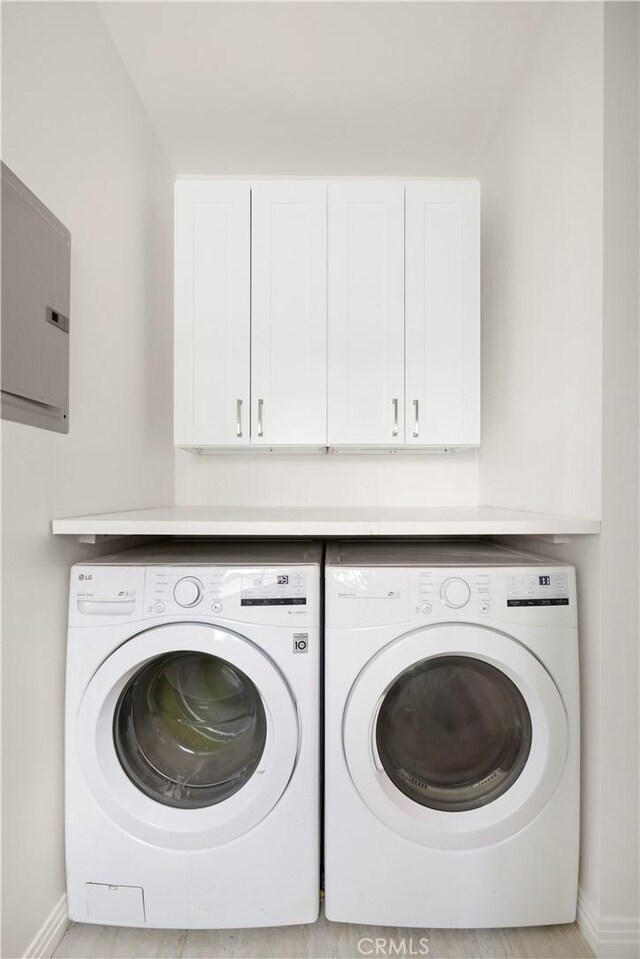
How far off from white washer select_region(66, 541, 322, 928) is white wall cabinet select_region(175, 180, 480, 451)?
0.84 metres

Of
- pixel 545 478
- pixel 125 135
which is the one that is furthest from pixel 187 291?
pixel 545 478

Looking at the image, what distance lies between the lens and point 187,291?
210cm

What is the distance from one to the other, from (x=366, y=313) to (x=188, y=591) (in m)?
1.28

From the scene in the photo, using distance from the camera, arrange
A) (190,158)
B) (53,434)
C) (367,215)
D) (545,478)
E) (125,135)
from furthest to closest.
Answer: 1. (190,158)
2. (367,215)
3. (125,135)
4. (545,478)
5. (53,434)

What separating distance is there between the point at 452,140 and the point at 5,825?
264cm

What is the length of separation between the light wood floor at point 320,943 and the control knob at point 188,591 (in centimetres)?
87

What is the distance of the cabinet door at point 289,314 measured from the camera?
2094 mm

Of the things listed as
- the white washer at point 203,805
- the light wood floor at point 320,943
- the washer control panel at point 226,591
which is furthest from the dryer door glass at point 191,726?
the light wood floor at point 320,943

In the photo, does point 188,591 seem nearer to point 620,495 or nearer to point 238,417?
point 238,417

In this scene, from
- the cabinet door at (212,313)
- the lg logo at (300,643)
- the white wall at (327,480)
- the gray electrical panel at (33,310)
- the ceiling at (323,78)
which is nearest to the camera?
the gray electrical panel at (33,310)

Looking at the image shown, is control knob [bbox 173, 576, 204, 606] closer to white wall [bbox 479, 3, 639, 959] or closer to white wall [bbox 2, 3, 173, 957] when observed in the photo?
white wall [bbox 2, 3, 173, 957]

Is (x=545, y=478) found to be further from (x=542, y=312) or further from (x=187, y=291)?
(x=187, y=291)

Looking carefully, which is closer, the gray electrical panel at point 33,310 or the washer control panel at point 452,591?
the gray electrical panel at point 33,310

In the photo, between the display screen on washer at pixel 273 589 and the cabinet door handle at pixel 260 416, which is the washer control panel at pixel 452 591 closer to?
the display screen on washer at pixel 273 589
